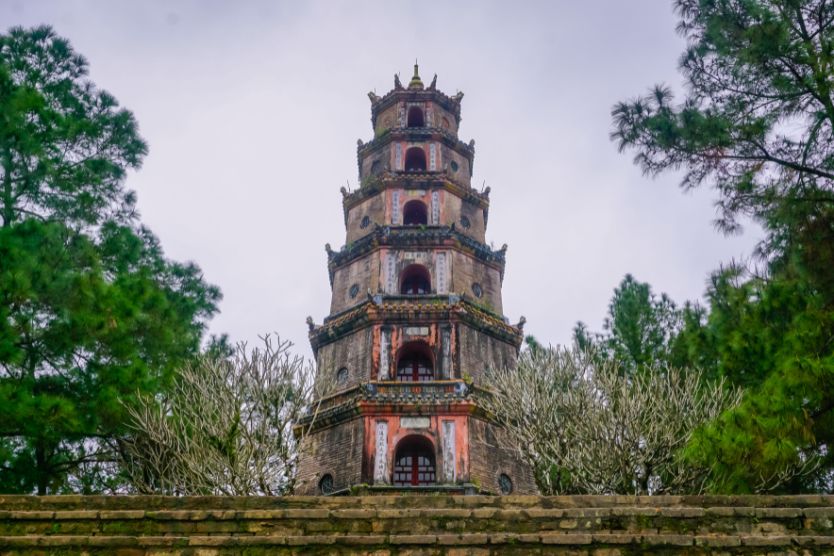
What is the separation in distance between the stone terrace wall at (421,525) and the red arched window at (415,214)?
1473cm

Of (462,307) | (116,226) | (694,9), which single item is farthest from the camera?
(462,307)

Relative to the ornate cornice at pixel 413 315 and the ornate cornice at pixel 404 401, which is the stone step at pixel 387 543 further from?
the ornate cornice at pixel 413 315

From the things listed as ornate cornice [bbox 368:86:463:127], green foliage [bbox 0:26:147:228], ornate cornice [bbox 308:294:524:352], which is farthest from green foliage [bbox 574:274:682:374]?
green foliage [bbox 0:26:147:228]

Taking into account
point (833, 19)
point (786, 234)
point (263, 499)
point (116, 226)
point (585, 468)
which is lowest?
point (263, 499)

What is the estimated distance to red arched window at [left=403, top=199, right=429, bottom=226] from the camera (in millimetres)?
21312

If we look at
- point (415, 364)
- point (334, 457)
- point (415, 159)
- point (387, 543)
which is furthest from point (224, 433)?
point (415, 159)

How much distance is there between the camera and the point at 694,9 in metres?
10.7

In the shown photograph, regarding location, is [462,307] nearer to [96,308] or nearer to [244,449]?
[244,449]

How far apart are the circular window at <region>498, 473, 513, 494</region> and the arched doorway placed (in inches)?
56.4

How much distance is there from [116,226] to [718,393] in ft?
35.8

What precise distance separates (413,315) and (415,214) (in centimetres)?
431

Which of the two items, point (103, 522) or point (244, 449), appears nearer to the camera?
point (103, 522)

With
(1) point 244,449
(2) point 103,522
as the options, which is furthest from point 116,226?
(2) point 103,522

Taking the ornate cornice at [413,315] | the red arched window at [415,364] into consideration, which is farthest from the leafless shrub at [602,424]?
the red arched window at [415,364]
